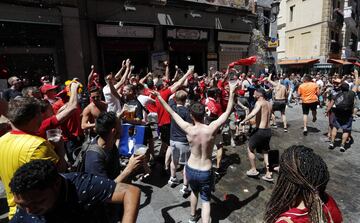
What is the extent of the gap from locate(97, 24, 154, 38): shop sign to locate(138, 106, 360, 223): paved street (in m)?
8.69

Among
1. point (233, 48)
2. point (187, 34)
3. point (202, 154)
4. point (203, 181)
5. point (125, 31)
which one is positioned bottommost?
point (203, 181)

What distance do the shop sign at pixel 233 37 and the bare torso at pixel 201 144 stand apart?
1453 cm

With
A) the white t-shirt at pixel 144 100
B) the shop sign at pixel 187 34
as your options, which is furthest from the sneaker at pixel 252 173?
the shop sign at pixel 187 34

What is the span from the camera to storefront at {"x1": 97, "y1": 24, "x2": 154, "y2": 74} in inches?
457

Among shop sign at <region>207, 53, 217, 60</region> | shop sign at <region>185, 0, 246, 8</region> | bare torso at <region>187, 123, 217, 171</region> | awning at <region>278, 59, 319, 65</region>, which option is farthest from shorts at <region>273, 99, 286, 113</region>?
awning at <region>278, 59, 319, 65</region>

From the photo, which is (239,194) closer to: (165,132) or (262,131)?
(262,131)

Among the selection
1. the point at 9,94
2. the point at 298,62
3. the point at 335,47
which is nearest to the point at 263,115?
the point at 9,94

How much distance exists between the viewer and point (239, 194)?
426 cm

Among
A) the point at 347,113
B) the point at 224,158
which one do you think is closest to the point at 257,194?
the point at 224,158

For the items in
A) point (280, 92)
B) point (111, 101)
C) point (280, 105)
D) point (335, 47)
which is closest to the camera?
point (111, 101)

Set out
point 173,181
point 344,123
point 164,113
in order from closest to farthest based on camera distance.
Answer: point 173,181 < point 164,113 < point 344,123

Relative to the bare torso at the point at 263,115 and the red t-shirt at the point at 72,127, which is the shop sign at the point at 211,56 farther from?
the red t-shirt at the point at 72,127

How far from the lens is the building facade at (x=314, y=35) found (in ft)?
90.5

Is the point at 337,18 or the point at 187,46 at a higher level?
the point at 337,18
